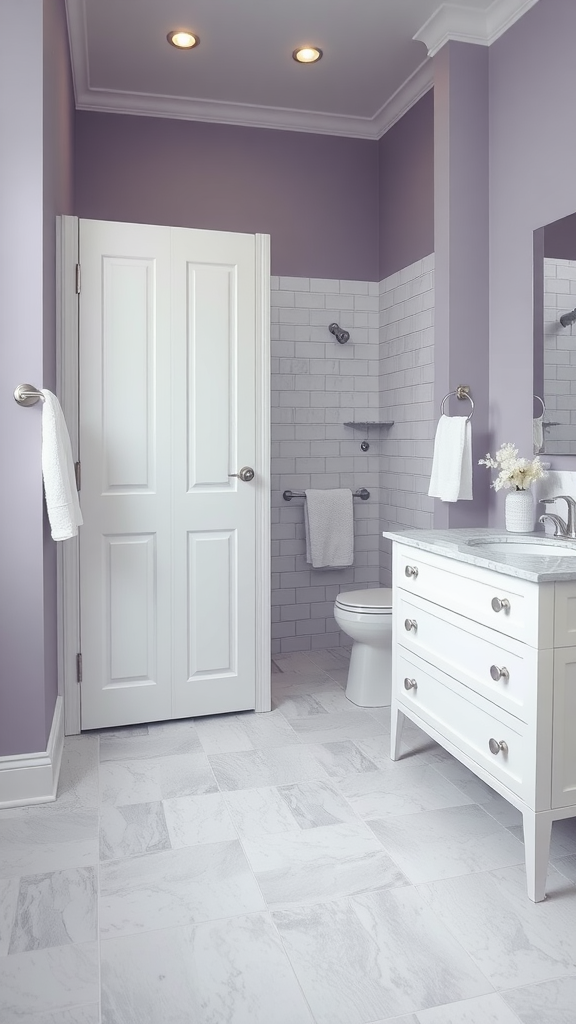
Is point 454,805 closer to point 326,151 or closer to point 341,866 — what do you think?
point 341,866

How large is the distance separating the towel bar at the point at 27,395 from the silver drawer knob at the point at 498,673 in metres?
1.53

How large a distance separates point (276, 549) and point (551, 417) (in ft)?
5.90

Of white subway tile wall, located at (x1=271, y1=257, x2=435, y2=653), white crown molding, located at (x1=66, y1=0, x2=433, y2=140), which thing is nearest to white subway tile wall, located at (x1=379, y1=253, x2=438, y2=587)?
white subway tile wall, located at (x1=271, y1=257, x2=435, y2=653)

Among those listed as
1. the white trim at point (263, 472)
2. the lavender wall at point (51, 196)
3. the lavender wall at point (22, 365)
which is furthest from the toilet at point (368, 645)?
the lavender wall at point (22, 365)

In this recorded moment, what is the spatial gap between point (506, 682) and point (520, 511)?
85 cm

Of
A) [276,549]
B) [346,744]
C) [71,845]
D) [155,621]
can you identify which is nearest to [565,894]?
[346,744]

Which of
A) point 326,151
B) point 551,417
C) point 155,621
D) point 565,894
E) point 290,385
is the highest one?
point 326,151

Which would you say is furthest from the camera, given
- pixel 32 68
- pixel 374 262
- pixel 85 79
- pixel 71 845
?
pixel 374 262

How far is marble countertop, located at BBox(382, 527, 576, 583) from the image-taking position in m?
1.80

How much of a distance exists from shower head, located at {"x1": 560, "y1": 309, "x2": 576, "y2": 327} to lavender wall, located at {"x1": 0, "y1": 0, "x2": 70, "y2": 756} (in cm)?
172

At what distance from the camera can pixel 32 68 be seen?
222 centimetres

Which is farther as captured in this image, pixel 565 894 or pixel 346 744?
pixel 346 744

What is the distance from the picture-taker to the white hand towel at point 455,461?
9.36ft

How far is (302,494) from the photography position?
3990 millimetres
